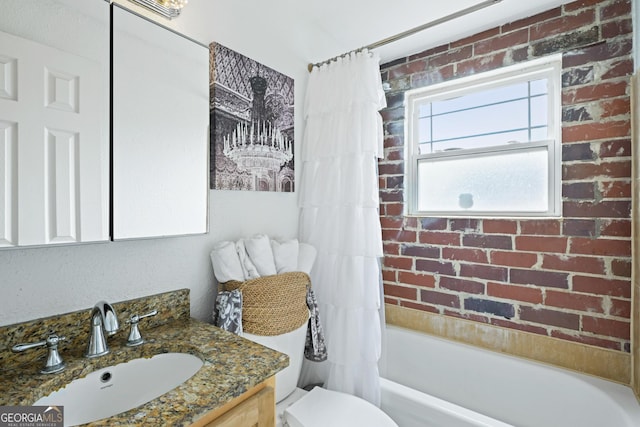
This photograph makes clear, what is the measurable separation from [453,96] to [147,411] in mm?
2271

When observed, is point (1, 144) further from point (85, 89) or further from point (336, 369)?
point (336, 369)

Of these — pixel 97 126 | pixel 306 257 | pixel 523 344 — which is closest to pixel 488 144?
pixel 523 344

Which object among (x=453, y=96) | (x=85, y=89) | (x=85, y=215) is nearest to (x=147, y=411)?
(x=85, y=215)

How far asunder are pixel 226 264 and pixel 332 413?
0.76 metres

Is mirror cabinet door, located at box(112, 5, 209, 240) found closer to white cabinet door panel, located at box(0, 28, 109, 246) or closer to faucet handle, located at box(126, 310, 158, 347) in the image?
white cabinet door panel, located at box(0, 28, 109, 246)

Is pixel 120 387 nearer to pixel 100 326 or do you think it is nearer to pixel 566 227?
pixel 100 326

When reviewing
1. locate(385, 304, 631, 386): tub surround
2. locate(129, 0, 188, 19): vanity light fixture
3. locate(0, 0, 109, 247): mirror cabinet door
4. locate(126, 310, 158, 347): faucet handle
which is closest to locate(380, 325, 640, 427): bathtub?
locate(385, 304, 631, 386): tub surround

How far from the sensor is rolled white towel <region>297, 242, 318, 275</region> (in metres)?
1.57

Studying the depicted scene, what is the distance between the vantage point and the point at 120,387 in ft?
3.05

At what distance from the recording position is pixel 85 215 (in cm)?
93

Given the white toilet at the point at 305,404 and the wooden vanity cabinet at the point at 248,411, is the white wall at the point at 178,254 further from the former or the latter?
the wooden vanity cabinet at the point at 248,411

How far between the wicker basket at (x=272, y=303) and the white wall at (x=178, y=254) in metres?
0.22

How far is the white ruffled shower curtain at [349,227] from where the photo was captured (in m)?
1.54

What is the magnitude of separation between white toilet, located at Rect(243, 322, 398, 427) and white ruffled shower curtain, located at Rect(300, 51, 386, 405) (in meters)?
0.22
